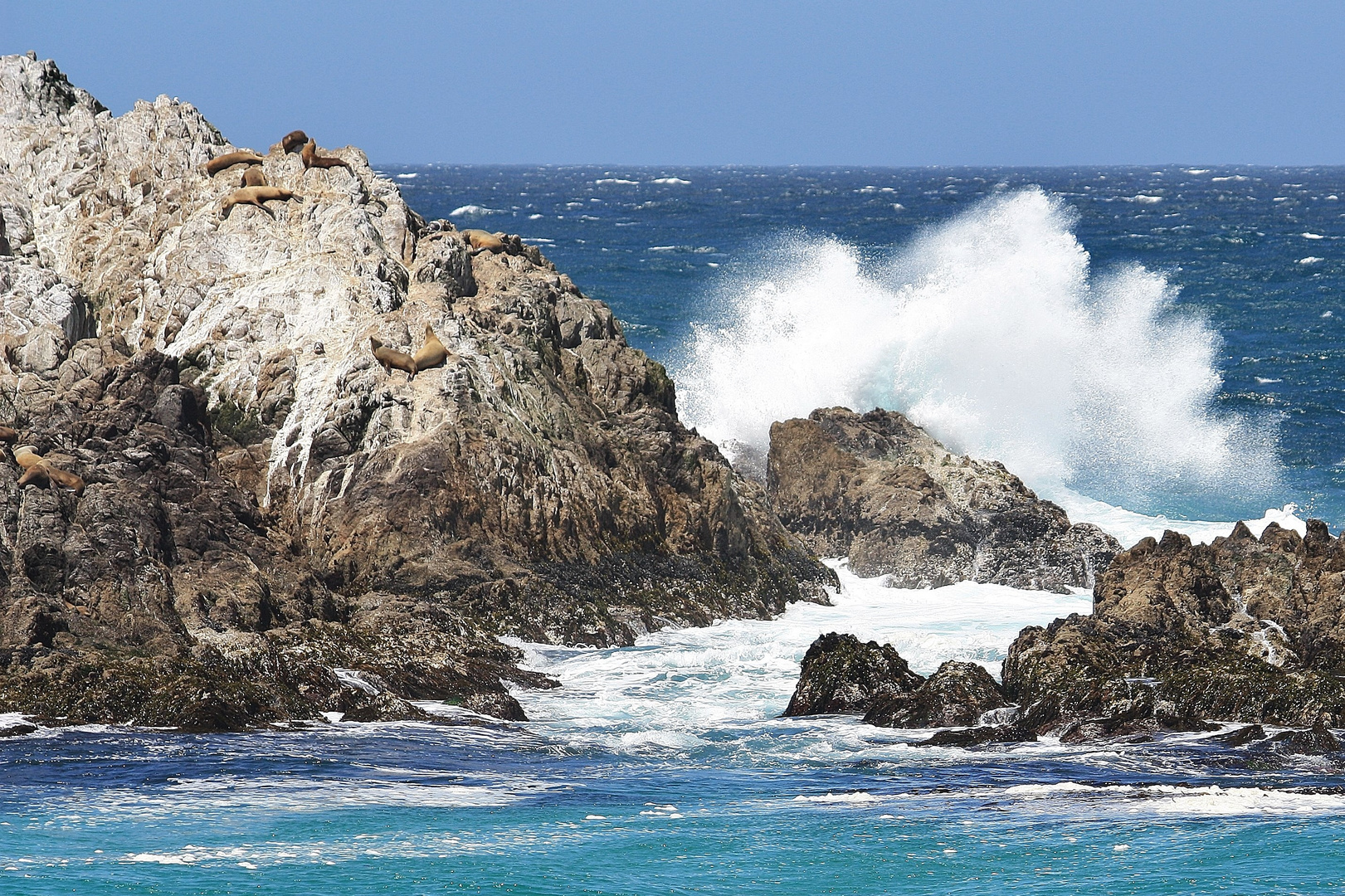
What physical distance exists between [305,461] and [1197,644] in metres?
11.1

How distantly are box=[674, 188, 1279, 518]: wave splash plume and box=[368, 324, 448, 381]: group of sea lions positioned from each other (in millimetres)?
11157

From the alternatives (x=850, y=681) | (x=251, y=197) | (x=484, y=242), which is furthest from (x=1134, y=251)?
(x=850, y=681)

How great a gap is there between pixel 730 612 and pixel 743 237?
203 ft

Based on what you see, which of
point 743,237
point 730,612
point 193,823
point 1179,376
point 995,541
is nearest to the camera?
point 193,823

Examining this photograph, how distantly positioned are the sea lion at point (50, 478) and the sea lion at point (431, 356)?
4.69 metres

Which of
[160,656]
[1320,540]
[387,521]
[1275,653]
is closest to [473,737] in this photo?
[160,656]

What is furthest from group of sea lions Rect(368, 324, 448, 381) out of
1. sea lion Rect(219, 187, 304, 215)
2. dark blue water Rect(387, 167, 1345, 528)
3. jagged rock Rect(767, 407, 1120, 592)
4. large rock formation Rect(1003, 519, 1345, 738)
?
dark blue water Rect(387, 167, 1345, 528)

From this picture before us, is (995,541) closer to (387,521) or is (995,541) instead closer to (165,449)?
(387,521)

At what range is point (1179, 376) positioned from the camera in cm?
4150

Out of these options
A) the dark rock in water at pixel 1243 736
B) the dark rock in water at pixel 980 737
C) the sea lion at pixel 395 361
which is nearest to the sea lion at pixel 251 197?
the sea lion at pixel 395 361

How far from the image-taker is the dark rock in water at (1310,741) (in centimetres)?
1461

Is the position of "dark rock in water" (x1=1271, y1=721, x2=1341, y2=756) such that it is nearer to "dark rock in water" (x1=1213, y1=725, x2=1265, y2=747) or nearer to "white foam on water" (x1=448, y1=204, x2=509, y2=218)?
"dark rock in water" (x1=1213, y1=725, x2=1265, y2=747)

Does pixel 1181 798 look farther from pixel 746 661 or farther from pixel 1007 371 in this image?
pixel 1007 371

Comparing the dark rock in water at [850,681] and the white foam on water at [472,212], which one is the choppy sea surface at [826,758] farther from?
the white foam on water at [472,212]
